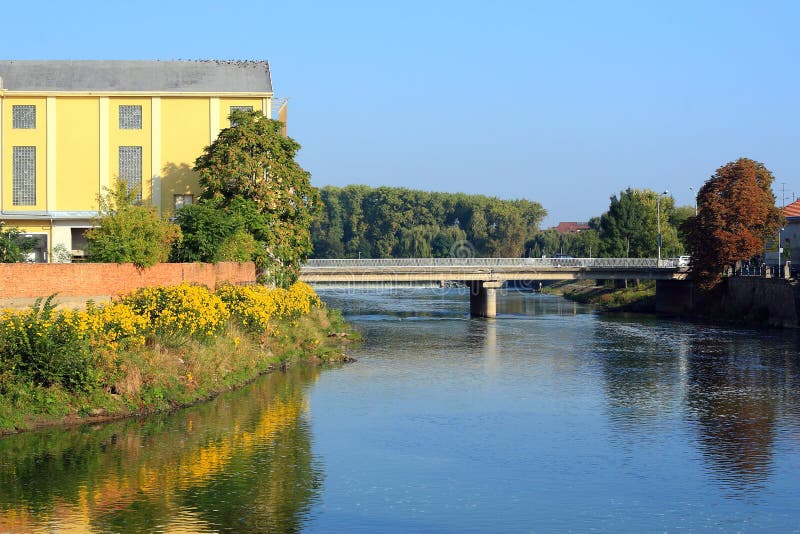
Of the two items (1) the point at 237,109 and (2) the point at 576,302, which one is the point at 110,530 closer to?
(1) the point at 237,109

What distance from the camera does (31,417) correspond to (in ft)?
104

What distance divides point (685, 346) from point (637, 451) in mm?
33240

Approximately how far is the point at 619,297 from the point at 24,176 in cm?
6716

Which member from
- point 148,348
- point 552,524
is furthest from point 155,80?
point 552,524

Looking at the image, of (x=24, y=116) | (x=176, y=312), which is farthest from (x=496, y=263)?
(x=176, y=312)

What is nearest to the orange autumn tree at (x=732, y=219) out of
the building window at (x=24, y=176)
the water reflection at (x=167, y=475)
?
the building window at (x=24, y=176)

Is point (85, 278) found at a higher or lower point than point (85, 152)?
lower

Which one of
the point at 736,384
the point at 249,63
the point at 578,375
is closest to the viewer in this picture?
the point at 736,384

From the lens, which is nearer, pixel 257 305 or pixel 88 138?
pixel 257 305

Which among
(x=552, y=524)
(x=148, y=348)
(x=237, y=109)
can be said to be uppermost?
(x=237, y=109)

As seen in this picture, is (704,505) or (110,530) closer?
(110,530)

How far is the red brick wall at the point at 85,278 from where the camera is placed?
126 feet

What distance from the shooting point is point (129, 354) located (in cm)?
3494

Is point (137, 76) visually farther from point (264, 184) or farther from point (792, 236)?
point (792, 236)
